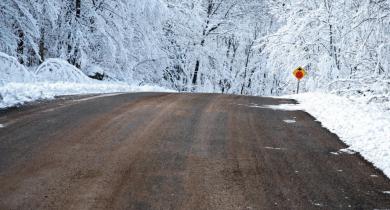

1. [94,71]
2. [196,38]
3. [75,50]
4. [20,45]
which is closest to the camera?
[20,45]

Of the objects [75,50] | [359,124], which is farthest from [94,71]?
[359,124]

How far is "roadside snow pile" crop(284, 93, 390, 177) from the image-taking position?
6407 mm

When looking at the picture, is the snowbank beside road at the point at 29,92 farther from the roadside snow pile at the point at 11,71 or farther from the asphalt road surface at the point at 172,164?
the roadside snow pile at the point at 11,71

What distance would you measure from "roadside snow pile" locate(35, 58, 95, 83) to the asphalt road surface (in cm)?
634

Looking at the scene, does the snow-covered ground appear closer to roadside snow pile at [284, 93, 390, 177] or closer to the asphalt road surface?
the asphalt road surface

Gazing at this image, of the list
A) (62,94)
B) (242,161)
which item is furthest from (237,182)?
(62,94)

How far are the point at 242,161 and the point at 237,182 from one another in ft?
2.79

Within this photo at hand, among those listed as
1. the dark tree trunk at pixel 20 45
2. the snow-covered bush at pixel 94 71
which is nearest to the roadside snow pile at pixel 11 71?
the dark tree trunk at pixel 20 45

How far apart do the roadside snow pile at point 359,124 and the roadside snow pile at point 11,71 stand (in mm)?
7872

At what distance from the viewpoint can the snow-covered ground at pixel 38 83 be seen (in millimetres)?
9866

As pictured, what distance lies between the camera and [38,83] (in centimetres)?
1276

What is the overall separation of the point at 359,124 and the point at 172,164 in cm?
447

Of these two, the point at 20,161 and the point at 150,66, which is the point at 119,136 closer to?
the point at 20,161

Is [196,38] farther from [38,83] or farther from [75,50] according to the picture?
[38,83]
